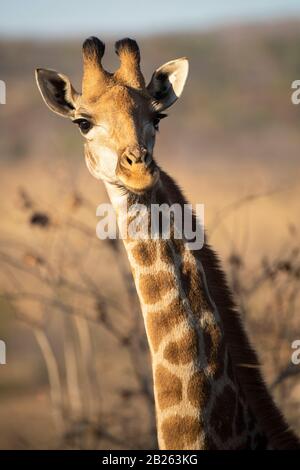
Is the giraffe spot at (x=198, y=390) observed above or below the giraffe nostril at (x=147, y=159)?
below

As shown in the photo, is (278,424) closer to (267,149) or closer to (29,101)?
(267,149)

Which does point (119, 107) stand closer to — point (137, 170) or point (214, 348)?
point (137, 170)

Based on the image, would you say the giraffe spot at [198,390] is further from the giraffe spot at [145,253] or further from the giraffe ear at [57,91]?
the giraffe ear at [57,91]

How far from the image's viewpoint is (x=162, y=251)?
21.0ft

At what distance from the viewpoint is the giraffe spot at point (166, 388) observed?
619 cm

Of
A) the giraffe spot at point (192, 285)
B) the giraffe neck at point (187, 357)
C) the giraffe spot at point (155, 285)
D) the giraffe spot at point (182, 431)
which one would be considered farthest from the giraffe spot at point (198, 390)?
the giraffe spot at point (155, 285)

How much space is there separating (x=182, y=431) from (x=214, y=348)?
55 centimetres

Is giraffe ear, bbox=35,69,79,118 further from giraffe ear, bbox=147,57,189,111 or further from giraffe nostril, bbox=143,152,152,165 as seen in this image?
giraffe nostril, bbox=143,152,152,165

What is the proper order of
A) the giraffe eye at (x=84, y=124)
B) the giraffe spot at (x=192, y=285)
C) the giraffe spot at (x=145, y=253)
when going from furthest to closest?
1. the giraffe eye at (x=84, y=124)
2. the giraffe spot at (x=145, y=253)
3. the giraffe spot at (x=192, y=285)

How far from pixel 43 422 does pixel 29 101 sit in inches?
1648

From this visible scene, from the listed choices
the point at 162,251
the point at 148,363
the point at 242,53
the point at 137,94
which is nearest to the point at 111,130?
the point at 137,94

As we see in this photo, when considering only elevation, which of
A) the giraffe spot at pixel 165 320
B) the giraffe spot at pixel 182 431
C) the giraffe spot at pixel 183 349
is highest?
the giraffe spot at pixel 165 320

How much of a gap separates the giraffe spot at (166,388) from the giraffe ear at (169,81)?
2.12m

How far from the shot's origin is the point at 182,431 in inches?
242
